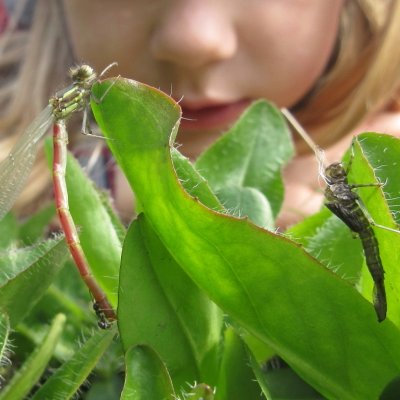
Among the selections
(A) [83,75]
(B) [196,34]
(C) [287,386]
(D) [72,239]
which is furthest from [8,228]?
(B) [196,34]

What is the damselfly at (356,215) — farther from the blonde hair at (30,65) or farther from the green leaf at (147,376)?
the blonde hair at (30,65)

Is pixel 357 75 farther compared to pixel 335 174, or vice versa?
pixel 357 75

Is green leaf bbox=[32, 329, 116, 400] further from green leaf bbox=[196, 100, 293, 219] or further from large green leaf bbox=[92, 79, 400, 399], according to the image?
green leaf bbox=[196, 100, 293, 219]

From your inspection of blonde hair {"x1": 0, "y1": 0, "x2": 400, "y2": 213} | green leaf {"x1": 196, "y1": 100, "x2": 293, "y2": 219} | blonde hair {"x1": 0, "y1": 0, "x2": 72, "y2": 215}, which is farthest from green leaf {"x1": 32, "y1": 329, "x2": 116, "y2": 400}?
blonde hair {"x1": 0, "y1": 0, "x2": 72, "y2": 215}

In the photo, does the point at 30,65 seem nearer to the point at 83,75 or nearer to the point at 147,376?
the point at 83,75

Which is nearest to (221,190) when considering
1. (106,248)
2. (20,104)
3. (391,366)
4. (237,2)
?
(106,248)

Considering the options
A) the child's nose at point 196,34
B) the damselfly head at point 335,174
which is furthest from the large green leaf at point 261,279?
the child's nose at point 196,34
